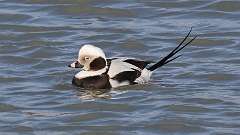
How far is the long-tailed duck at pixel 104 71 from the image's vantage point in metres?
12.1

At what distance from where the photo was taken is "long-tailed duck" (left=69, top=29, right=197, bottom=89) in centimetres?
1211

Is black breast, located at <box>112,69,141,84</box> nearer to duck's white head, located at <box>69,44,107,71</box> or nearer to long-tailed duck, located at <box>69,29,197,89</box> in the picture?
long-tailed duck, located at <box>69,29,197,89</box>

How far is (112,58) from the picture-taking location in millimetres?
12531

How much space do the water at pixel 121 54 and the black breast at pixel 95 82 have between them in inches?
4.4

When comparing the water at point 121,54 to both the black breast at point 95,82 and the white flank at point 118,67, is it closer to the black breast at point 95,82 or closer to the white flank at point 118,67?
the black breast at point 95,82

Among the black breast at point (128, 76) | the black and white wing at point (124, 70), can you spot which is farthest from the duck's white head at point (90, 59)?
the black breast at point (128, 76)

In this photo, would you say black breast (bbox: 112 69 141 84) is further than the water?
Yes

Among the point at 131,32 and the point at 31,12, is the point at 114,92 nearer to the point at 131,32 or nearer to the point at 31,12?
the point at 131,32

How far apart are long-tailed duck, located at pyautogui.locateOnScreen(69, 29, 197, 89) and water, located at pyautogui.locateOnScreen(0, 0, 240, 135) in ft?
0.46

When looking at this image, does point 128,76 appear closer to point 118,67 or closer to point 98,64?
point 118,67

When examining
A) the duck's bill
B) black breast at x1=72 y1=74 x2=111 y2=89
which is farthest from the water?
the duck's bill

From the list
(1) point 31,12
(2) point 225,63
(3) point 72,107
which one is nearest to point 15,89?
(3) point 72,107

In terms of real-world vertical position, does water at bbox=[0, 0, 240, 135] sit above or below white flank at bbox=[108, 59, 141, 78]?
below

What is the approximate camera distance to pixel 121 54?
1332 centimetres
